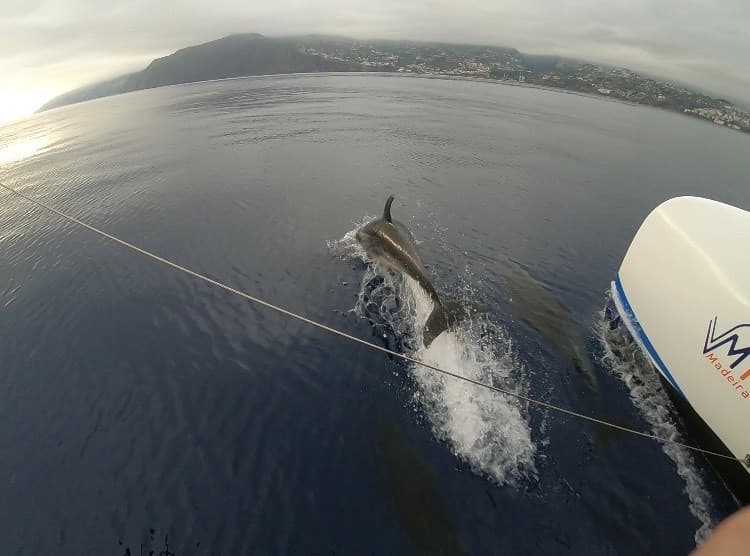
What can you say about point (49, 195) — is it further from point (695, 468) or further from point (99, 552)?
point (695, 468)

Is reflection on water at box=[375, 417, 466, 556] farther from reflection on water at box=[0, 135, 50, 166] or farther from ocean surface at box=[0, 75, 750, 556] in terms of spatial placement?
reflection on water at box=[0, 135, 50, 166]

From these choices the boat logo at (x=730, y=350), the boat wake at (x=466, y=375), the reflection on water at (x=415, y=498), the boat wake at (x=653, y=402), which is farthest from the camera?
the boat wake at (x=466, y=375)

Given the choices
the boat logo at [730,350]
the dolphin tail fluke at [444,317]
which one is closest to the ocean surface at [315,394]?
the dolphin tail fluke at [444,317]

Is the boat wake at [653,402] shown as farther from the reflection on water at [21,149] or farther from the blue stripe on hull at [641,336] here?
the reflection on water at [21,149]

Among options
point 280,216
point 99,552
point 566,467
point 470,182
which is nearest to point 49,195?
point 280,216

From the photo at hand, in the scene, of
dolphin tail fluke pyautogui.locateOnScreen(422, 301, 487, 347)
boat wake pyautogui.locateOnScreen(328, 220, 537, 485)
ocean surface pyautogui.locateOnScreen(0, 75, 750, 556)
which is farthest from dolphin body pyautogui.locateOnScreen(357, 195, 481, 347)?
ocean surface pyautogui.locateOnScreen(0, 75, 750, 556)

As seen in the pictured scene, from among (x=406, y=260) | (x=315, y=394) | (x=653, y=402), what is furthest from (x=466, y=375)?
(x=653, y=402)
